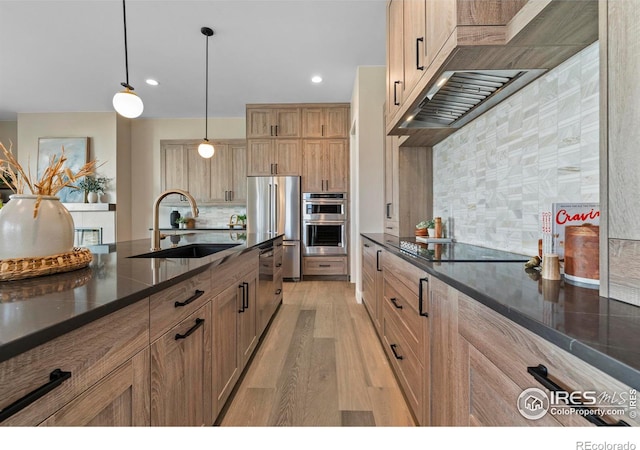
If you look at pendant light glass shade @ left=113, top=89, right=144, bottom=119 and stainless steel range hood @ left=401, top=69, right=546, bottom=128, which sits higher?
pendant light glass shade @ left=113, top=89, right=144, bottom=119

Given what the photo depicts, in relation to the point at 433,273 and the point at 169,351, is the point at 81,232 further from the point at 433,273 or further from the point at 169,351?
the point at 433,273

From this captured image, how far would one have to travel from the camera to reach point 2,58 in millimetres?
3600

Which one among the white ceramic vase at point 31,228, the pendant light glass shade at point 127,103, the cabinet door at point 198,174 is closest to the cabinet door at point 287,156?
the cabinet door at point 198,174

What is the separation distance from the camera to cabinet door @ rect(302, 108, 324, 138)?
4.96 metres

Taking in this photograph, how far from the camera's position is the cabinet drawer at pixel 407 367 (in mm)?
1312

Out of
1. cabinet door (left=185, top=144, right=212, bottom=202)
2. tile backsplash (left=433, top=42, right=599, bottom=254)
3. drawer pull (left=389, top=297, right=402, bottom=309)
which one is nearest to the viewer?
tile backsplash (left=433, top=42, right=599, bottom=254)

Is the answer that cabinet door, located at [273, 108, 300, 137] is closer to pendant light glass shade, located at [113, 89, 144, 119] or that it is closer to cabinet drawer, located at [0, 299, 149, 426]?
pendant light glass shade, located at [113, 89, 144, 119]

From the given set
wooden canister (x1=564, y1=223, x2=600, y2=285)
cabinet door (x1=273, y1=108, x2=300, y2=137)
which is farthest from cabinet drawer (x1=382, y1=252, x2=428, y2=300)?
cabinet door (x1=273, y1=108, x2=300, y2=137)

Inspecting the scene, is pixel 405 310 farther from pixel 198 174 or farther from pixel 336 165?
pixel 198 174

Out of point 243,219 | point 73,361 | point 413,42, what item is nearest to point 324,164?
point 243,219

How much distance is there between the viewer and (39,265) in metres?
0.90

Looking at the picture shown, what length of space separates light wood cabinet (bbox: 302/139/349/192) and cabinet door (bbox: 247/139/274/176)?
1.88 feet

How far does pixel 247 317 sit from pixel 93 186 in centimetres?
511

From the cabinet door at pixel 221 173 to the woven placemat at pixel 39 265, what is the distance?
4864 mm
